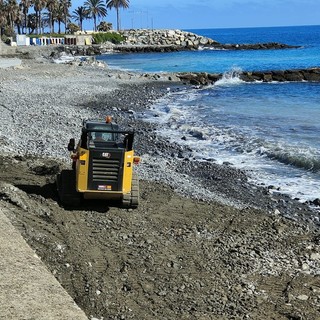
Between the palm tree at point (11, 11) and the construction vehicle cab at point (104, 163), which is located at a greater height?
the palm tree at point (11, 11)

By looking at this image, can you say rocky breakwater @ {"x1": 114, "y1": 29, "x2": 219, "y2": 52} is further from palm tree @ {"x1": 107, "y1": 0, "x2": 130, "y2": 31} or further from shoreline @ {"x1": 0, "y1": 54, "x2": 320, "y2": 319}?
shoreline @ {"x1": 0, "y1": 54, "x2": 320, "y2": 319}

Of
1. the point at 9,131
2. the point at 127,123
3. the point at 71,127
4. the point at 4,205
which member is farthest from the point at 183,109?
the point at 4,205

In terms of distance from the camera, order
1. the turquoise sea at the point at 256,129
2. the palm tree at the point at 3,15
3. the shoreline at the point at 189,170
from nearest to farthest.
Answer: the shoreline at the point at 189,170 → the turquoise sea at the point at 256,129 → the palm tree at the point at 3,15

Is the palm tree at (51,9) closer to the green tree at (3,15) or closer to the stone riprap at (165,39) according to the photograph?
the green tree at (3,15)

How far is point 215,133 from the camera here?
75.0 ft

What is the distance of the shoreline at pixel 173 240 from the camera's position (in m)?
7.88

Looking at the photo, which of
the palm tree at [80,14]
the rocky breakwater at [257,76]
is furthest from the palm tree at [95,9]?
the rocky breakwater at [257,76]

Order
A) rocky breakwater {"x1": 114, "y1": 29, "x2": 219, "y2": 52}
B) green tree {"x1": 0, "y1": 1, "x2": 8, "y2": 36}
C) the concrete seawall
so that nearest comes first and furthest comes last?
the concrete seawall → green tree {"x1": 0, "y1": 1, "x2": 8, "y2": 36} → rocky breakwater {"x1": 114, "y1": 29, "x2": 219, "y2": 52}

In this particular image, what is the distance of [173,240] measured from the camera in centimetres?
1017

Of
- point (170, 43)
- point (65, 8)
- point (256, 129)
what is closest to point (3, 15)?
point (65, 8)

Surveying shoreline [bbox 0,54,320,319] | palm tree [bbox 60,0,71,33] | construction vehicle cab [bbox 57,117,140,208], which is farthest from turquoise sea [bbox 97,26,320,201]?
palm tree [bbox 60,0,71,33]

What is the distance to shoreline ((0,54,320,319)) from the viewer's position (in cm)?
788

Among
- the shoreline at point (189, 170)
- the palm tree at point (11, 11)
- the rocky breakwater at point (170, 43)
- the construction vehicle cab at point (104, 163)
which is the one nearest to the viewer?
the construction vehicle cab at point (104, 163)

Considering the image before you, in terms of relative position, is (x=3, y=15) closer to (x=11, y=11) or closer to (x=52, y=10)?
(x=11, y=11)
